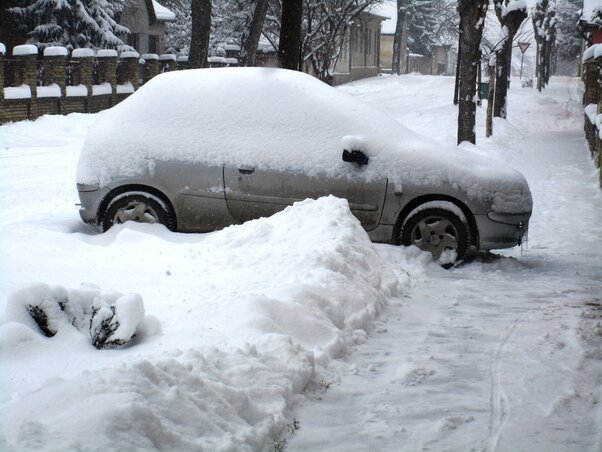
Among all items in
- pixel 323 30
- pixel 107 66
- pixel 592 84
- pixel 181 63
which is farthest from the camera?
pixel 323 30

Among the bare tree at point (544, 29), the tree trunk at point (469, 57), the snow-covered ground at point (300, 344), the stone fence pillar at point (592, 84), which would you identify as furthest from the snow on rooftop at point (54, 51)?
the bare tree at point (544, 29)

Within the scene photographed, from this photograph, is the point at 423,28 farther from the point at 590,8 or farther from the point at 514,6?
the point at 514,6

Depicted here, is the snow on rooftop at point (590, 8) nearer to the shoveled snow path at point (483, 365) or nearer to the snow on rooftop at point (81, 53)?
the snow on rooftop at point (81, 53)

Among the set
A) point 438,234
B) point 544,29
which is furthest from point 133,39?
point 438,234

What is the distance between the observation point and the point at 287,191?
907 cm

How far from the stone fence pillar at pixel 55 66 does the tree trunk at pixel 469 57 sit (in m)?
12.3

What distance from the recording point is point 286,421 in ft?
15.3

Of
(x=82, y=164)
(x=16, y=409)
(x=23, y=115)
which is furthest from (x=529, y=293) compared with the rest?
(x=23, y=115)

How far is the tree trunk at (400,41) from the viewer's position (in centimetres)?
7156

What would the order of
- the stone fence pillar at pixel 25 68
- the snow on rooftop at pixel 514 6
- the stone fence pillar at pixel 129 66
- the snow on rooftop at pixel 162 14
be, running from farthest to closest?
the snow on rooftop at pixel 162 14 → the stone fence pillar at pixel 129 66 → the snow on rooftop at pixel 514 6 → the stone fence pillar at pixel 25 68

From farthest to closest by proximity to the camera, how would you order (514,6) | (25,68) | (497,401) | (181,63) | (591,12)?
(591,12)
(181,63)
(514,6)
(25,68)
(497,401)

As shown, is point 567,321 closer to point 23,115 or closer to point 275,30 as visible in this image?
point 23,115

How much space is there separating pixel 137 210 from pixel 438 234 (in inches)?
118

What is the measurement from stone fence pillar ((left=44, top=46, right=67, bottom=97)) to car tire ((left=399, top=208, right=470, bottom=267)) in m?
18.7
